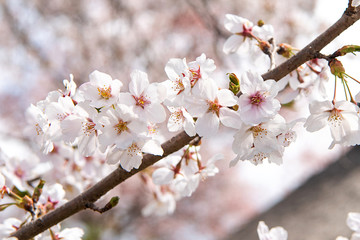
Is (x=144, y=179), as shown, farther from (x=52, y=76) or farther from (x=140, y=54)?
(x=52, y=76)

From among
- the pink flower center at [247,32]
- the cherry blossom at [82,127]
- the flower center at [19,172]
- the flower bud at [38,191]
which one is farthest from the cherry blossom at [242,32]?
the flower center at [19,172]

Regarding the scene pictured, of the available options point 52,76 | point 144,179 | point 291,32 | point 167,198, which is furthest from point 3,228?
point 52,76

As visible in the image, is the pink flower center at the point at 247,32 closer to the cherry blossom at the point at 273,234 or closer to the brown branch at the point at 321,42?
→ the brown branch at the point at 321,42

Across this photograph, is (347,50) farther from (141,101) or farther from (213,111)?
(141,101)

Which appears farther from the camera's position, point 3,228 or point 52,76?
point 52,76

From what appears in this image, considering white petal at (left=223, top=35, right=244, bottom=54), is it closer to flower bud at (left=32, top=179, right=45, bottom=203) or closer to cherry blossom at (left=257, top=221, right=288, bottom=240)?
cherry blossom at (left=257, top=221, right=288, bottom=240)

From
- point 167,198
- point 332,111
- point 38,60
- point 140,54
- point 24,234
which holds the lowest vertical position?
point 332,111
